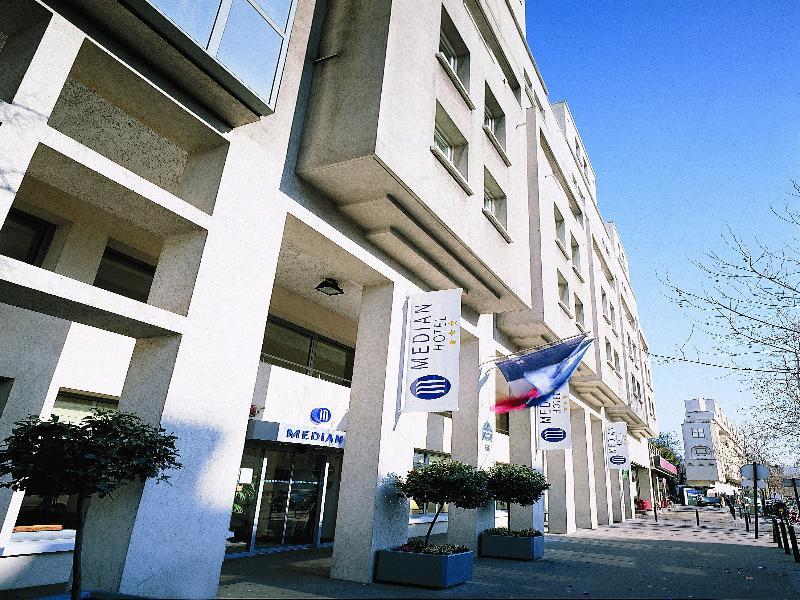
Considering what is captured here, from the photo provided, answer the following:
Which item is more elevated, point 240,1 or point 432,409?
point 240,1

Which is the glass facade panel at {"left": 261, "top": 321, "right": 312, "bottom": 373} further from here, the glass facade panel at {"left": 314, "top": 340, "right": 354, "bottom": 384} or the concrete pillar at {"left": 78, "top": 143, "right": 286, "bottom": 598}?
the concrete pillar at {"left": 78, "top": 143, "right": 286, "bottom": 598}

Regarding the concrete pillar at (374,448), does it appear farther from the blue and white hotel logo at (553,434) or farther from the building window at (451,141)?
the blue and white hotel logo at (553,434)

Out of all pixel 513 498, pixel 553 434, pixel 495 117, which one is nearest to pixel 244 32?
pixel 495 117

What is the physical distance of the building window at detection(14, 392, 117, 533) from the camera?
8922 mm

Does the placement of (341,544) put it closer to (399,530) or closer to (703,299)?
(399,530)

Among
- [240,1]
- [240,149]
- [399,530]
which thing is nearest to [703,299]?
[399,530]

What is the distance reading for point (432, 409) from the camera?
33.2ft

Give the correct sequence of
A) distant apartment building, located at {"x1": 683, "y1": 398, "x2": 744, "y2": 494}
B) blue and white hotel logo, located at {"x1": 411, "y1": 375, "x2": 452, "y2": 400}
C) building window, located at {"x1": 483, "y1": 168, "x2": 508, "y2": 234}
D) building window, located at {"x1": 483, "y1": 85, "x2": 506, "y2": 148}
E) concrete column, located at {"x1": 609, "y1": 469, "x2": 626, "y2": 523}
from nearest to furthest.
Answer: blue and white hotel logo, located at {"x1": 411, "y1": 375, "x2": 452, "y2": 400} → building window, located at {"x1": 483, "y1": 168, "x2": 508, "y2": 234} → building window, located at {"x1": 483, "y1": 85, "x2": 506, "y2": 148} → concrete column, located at {"x1": 609, "y1": 469, "x2": 626, "y2": 523} → distant apartment building, located at {"x1": 683, "y1": 398, "x2": 744, "y2": 494}

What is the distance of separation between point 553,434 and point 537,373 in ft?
17.9

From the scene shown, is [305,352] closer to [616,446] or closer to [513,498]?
Result: [513,498]

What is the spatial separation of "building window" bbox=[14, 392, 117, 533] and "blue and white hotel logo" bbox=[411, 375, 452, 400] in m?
5.83

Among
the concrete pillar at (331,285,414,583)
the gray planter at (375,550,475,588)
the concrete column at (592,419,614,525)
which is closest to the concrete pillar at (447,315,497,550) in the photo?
the concrete pillar at (331,285,414,583)

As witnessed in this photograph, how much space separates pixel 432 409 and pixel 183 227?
565 centimetres

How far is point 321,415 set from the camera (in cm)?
1490
